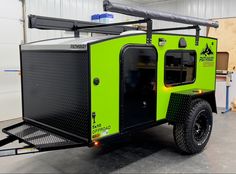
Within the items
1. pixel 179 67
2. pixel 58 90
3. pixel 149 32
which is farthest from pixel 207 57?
pixel 58 90

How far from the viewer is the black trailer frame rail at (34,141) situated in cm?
258

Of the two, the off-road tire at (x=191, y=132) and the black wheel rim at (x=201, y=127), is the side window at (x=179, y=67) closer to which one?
the off-road tire at (x=191, y=132)

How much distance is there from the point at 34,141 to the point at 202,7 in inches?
309

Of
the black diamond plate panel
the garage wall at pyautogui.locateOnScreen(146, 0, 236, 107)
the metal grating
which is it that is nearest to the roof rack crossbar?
the black diamond plate panel

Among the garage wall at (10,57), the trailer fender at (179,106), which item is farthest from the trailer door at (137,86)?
the garage wall at (10,57)

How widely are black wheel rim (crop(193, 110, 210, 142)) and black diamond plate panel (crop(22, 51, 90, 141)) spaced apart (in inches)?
74.7

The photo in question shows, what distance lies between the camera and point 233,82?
271 inches

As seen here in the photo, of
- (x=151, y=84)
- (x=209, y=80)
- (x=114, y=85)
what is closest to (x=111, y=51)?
(x=114, y=85)

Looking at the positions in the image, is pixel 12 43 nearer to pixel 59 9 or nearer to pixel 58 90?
pixel 59 9

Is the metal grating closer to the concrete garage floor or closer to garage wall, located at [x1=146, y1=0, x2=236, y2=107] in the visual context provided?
the concrete garage floor

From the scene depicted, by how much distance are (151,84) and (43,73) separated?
1.37 m

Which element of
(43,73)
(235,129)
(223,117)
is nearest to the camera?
(43,73)

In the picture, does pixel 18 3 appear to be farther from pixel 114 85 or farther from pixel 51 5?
pixel 114 85

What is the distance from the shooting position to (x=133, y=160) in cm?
364
